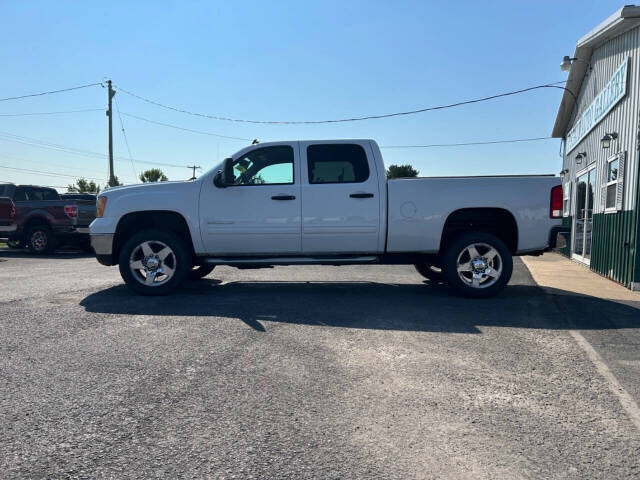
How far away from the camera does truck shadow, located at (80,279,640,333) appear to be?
5414mm

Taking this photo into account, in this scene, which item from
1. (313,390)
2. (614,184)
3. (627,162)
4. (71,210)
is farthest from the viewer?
(71,210)

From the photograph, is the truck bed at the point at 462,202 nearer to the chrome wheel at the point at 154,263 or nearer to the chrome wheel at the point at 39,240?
the chrome wheel at the point at 154,263

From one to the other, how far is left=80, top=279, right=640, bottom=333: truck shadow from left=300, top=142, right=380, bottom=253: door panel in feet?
2.41

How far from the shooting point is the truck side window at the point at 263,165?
283 inches

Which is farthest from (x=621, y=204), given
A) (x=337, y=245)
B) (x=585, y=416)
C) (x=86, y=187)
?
(x=86, y=187)

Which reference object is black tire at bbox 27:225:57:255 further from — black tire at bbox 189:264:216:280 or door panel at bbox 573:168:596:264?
door panel at bbox 573:168:596:264

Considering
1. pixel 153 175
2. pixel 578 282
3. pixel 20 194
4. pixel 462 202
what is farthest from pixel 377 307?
pixel 153 175

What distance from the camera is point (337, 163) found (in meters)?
7.21

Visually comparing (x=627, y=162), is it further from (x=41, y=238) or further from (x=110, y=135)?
(x=110, y=135)

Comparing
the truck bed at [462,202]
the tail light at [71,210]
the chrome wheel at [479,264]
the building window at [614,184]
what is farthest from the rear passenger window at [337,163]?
the tail light at [71,210]

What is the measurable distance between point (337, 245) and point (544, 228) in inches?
109

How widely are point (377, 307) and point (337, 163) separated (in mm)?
2157

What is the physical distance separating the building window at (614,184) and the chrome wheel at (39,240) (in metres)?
14.4

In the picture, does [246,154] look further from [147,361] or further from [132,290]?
[147,361]
